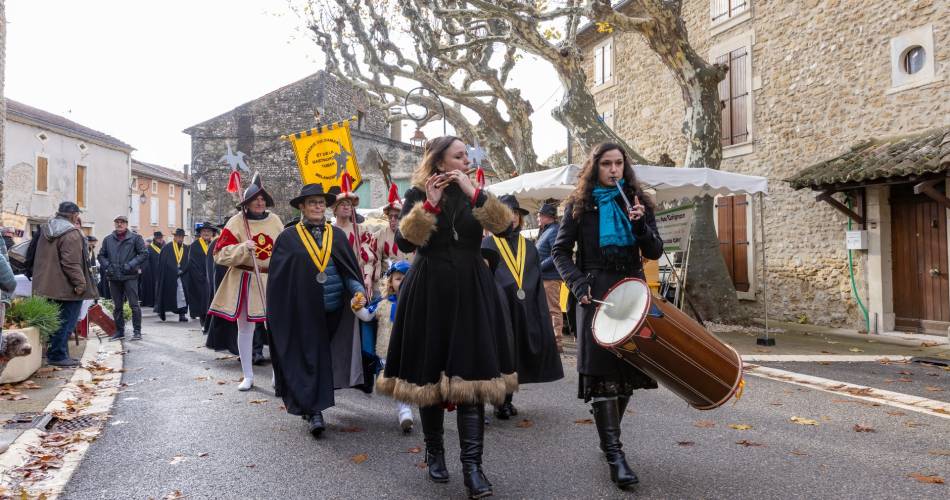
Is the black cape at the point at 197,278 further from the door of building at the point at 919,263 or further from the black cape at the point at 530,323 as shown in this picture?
the door of building at the point at 919,263

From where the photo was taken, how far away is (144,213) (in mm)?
41531

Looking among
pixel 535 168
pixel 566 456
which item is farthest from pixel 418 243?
pixel 535 168

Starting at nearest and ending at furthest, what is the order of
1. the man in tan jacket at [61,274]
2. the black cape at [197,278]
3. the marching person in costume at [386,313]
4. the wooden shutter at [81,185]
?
the marching person in costume at [386,313]
the man in tan jacket at [61,274]
the black cape at [197,278]
the wooden shutter at [81,185]

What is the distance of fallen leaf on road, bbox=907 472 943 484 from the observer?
11.8 feet

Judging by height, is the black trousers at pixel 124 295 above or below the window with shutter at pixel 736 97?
below

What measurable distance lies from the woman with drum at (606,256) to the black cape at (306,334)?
1.91m

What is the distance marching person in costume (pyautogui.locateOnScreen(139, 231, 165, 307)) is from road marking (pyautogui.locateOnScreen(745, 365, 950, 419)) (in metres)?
12.9

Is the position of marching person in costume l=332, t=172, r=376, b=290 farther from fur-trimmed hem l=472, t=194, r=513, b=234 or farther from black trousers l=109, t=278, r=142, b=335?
black trousers l=109, t=278, r=142, b=335

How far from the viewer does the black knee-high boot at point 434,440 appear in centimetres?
360

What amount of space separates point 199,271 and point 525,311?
861 cm

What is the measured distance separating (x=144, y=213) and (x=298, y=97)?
16808 millimetres

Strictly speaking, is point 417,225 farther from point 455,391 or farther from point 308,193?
point 308,193

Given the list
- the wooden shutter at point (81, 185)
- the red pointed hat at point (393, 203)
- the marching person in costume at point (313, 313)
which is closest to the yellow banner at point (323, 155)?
the red pointed hat at point (393, 203)

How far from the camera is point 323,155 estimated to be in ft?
25.5
